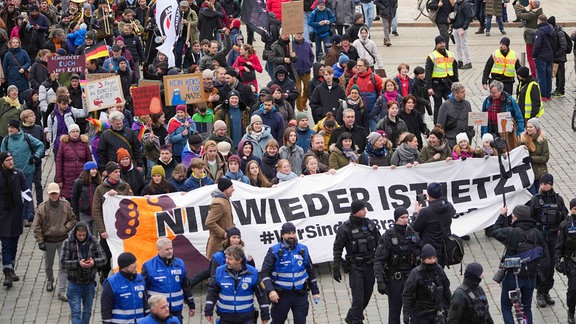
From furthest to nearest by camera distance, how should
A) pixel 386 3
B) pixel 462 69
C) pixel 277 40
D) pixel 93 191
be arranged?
1. pixel 386 3
2. pixel 462 69
3. pixel 277 40
4. pixel 93 191

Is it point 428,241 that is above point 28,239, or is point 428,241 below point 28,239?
above

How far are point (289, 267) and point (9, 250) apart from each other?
15.0 ft

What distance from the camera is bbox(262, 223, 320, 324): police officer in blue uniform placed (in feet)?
50.4

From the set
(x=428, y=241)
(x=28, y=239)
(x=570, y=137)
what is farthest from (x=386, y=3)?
(x=428, y=241)

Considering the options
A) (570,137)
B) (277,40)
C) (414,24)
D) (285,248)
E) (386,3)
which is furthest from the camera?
(414,24)

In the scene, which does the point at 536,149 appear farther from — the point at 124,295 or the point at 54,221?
the point at 124,295

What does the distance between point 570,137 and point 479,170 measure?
5.45m

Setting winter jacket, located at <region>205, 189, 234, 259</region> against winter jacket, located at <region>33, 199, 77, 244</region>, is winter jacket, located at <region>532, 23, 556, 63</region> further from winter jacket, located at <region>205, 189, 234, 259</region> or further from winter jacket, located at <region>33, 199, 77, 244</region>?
winter jacket, located at <region>33, 199, 77, 244</region>

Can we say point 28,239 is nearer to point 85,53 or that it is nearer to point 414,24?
point 85,53

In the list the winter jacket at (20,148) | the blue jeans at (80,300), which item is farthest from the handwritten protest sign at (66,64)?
the blue jeans at (80,300)

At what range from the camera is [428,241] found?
16016 mm

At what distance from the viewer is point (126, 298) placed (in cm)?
1462

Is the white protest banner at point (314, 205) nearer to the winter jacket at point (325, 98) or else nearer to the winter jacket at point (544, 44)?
the winter jacket at point (325, 98)

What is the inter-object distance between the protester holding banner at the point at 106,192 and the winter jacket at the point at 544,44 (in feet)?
37.1
